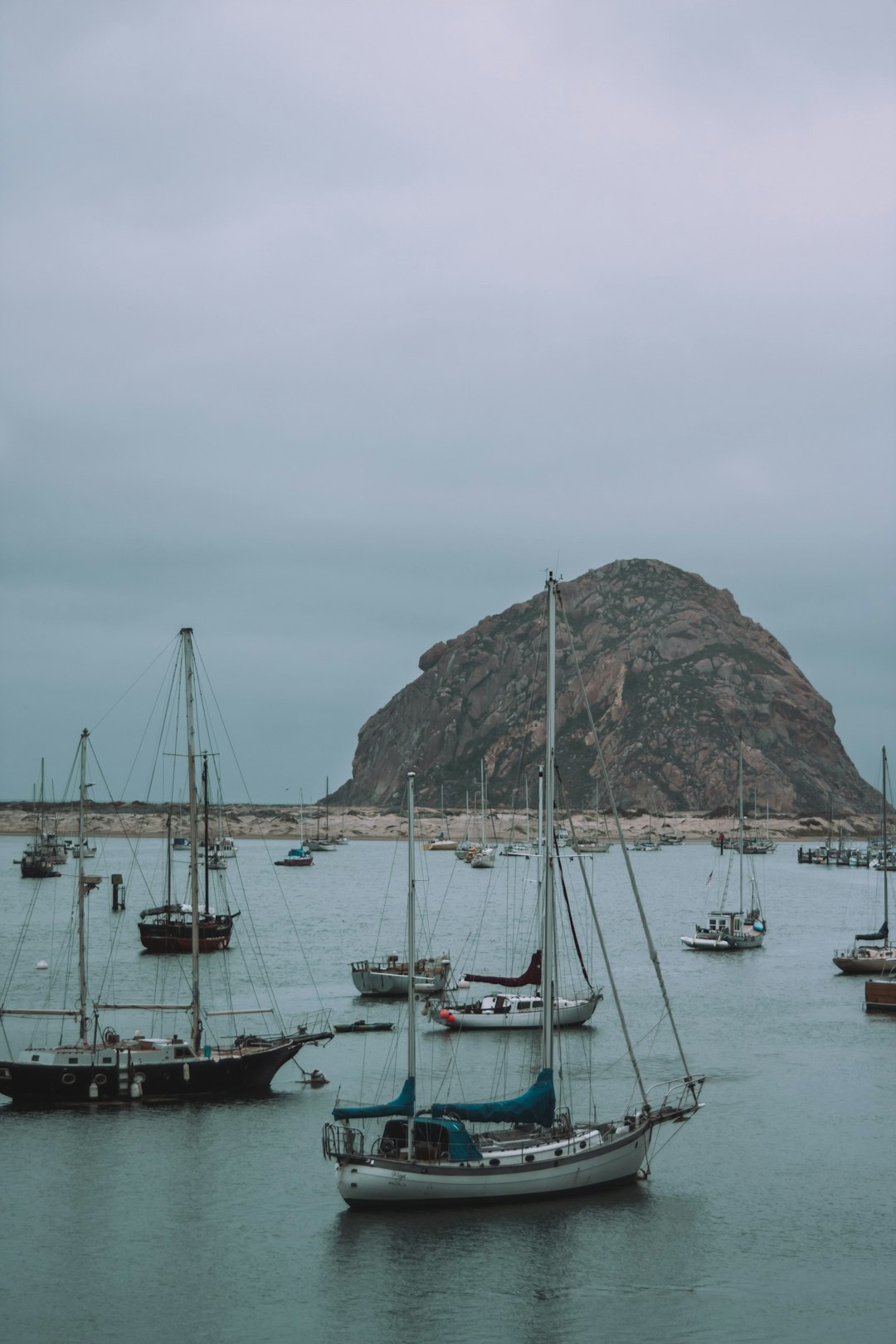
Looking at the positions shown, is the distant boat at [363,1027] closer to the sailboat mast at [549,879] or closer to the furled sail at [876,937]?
the sailboat mast at [549,879]

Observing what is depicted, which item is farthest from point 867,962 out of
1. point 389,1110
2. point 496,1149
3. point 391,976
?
point 389,1110

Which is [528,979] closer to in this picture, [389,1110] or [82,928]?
[82,928]

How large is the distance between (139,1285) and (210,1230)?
4043 millimetres

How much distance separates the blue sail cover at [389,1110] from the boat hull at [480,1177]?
1186 millimetres

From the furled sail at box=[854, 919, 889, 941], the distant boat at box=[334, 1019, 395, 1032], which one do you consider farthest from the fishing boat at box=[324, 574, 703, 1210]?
the furled sail at box=[854, 919, 889, 941]

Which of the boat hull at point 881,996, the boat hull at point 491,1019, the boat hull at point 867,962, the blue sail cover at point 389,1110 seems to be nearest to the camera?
the blue sail cover at point 389,1110

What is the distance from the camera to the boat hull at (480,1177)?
130 feet

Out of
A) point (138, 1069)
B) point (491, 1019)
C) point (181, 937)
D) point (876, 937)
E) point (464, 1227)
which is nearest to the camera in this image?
point (464, 1227)

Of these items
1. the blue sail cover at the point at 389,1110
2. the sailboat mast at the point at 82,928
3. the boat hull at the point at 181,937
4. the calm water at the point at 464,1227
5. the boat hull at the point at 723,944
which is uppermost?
the sailboat mast at the point at 82,928

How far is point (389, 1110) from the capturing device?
134 feet

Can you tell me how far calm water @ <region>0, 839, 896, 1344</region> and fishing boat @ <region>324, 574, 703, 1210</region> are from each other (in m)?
0.66

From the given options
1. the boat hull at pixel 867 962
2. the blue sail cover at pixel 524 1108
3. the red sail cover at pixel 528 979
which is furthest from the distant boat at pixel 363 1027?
the boat hull at pixel 867 962

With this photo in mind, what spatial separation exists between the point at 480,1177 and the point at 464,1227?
1348 millimetres

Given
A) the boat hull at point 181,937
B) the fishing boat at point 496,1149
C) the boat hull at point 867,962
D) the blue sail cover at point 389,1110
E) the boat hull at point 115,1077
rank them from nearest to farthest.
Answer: the fishing boat at point 496,1149 → the blue sail cover at point 389,1110 → the boat hull at point 115,1077 → the boat hull at point 867,962 → the boat hull at point 181,937
